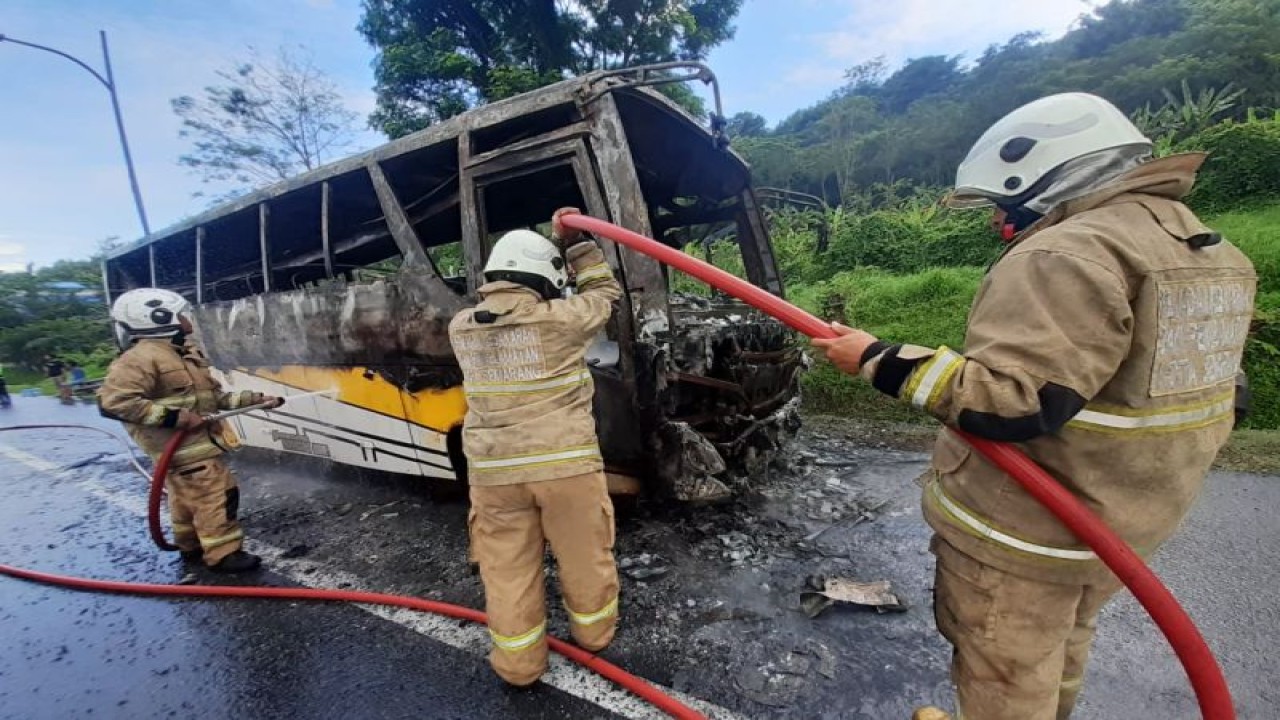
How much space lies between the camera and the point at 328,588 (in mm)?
2895

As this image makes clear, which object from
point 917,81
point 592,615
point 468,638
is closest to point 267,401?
point 468,638

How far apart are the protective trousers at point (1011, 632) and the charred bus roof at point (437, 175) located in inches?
87.7

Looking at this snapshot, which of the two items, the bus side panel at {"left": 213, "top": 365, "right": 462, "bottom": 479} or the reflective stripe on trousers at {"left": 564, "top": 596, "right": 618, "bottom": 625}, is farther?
the bus side panel at {"left": 213, "top": 365, "right": 462, "bottom": 479}

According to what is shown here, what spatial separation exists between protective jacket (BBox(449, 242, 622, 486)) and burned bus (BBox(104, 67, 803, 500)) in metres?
0.54

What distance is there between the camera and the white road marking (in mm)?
1871

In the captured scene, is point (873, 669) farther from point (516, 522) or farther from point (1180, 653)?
point (516, 522)

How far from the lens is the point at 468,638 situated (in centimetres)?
235

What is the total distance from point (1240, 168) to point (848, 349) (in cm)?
1019

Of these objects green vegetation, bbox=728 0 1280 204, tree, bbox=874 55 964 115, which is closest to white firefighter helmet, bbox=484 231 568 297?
green vegetation, bbox=728 0 1280 204

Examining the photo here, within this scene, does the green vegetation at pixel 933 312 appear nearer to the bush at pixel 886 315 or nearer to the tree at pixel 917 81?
the bush at pixel 886 315

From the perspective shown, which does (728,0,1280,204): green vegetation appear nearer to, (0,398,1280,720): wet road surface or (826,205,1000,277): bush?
(826,205,1000,277): bush

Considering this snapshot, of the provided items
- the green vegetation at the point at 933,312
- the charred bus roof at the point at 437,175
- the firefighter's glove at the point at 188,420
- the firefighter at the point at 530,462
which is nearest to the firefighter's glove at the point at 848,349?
the firefighter at the point at 530,462

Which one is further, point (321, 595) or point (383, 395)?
point (383, 395)

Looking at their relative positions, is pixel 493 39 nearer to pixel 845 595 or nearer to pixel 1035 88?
pixel 845 595
